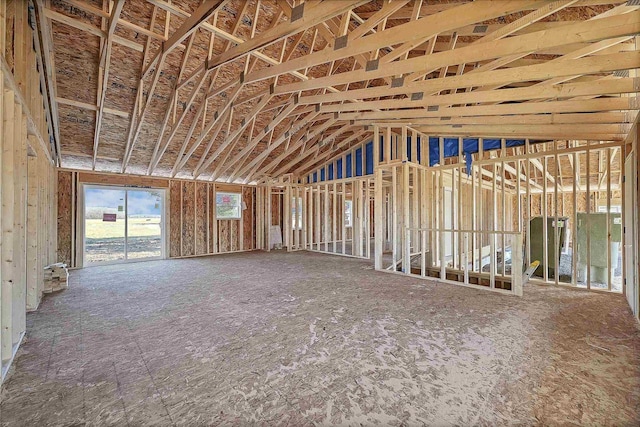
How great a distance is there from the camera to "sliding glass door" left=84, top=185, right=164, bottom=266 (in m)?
7.47

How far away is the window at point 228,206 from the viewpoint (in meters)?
9.64

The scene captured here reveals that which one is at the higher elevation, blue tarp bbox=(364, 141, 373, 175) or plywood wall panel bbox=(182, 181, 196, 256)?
blue tarp bbox=(364, 141, 373, 175)

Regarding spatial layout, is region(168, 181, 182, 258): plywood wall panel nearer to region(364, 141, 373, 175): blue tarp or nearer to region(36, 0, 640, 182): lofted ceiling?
region(36, 0, 640, 182): lofted ceiling

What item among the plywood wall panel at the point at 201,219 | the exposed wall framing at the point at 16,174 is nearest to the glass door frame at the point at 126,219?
the plywood wall panel at the point at 201,219

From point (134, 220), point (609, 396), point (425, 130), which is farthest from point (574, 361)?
point (134, 220)

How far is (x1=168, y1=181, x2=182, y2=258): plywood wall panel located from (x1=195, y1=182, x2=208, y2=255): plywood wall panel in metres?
0.55

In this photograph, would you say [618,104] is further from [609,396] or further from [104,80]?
[104,80]

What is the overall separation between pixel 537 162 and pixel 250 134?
9.67 m

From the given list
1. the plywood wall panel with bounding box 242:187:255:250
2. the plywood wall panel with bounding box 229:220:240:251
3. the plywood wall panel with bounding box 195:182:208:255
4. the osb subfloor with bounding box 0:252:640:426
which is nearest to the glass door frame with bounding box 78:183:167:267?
the plywood wall panel with bounding box 195:182:208:255

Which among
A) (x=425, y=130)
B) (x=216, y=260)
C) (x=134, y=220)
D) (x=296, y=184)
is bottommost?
(x=216, y=260)

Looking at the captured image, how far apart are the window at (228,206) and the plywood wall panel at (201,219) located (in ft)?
1.53

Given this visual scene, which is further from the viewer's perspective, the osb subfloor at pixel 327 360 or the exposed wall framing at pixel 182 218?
the exposed wall framing at pixel 182 218

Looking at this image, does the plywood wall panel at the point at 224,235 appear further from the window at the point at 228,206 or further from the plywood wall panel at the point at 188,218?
the plywood wall panel at the point at 188,218

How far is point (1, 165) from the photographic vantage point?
83.4 inches
